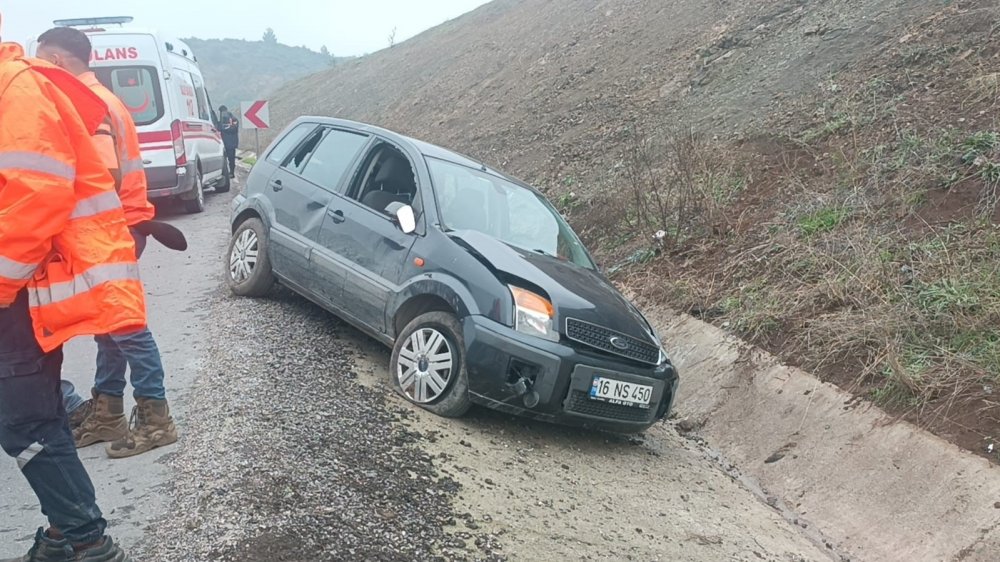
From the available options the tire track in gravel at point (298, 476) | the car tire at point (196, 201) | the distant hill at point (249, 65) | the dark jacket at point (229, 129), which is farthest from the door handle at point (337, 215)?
the distant hill at point (249, 65)

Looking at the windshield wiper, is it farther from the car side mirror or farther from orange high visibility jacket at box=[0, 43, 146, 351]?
orange high visibility jacket at box=[0, 43, 146, 351]

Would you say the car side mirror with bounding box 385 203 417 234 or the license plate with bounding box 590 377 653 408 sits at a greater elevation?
the car side mirror with bounding box 385 203 417 234

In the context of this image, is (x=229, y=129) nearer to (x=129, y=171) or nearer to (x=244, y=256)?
(x=244, y=256)

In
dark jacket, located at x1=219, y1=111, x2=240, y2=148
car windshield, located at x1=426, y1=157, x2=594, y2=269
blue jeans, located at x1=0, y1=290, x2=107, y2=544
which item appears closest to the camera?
blue jeans, located at x1=0, y1=290, x2=107, y2=544

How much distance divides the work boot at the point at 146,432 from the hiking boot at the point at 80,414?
24 centimetres

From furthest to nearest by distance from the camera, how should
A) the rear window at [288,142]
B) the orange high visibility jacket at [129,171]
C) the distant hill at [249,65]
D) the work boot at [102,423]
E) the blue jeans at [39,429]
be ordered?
1. the distant hill at [249,65]
2. the rear window at [288,142]
3. the orange high visibility jacket at [129,171]
4. the work boot at [102,423]
5. the blue jeans at [39,429]

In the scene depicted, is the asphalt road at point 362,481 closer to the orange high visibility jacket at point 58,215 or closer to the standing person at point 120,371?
the standing person at point 120,371

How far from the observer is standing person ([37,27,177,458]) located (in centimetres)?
391

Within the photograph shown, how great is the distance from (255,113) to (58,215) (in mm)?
19065

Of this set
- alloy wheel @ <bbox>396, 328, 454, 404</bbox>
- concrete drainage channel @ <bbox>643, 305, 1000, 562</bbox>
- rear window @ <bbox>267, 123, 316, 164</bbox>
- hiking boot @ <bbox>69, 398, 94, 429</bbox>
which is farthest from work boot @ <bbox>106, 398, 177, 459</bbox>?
concrete drainage channel @ <bbox>643, 305, 1000, 562</bbox>

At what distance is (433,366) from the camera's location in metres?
4.86

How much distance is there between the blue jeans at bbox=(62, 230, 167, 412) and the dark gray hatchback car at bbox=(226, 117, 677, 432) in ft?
5.11

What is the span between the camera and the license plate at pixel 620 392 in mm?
4738

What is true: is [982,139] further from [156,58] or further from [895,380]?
[156,58]
